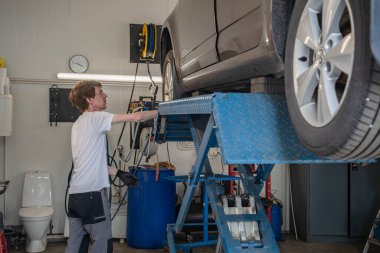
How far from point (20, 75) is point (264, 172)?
399 cm

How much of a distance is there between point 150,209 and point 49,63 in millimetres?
2413

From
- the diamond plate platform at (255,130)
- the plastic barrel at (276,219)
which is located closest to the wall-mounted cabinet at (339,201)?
the plastic barrel at (276,219)

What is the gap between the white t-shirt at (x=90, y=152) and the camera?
10.2 feet

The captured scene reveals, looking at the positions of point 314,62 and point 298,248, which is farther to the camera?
point 298,248

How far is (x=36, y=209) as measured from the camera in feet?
16.2

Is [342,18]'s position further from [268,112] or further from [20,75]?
[20,75]

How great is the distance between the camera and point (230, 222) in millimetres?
2180

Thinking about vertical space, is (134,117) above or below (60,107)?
below

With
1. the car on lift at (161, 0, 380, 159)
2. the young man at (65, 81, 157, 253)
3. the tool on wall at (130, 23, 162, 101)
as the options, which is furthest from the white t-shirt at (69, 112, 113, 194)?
the tool on wall at (130, 23, 162, 101)

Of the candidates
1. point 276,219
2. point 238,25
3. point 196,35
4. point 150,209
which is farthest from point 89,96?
point 276,219

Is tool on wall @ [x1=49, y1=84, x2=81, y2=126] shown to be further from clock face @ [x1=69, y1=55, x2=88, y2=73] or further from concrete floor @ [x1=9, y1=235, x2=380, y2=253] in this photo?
concrete floor @ [x1=9, y1=235, x2=380, y2=253]

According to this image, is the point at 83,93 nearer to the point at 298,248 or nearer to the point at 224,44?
the point at 224,44

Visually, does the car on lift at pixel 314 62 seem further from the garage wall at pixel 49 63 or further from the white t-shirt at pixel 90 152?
the garage wall at pixel 49 63

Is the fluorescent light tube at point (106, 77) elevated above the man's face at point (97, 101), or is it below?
above
